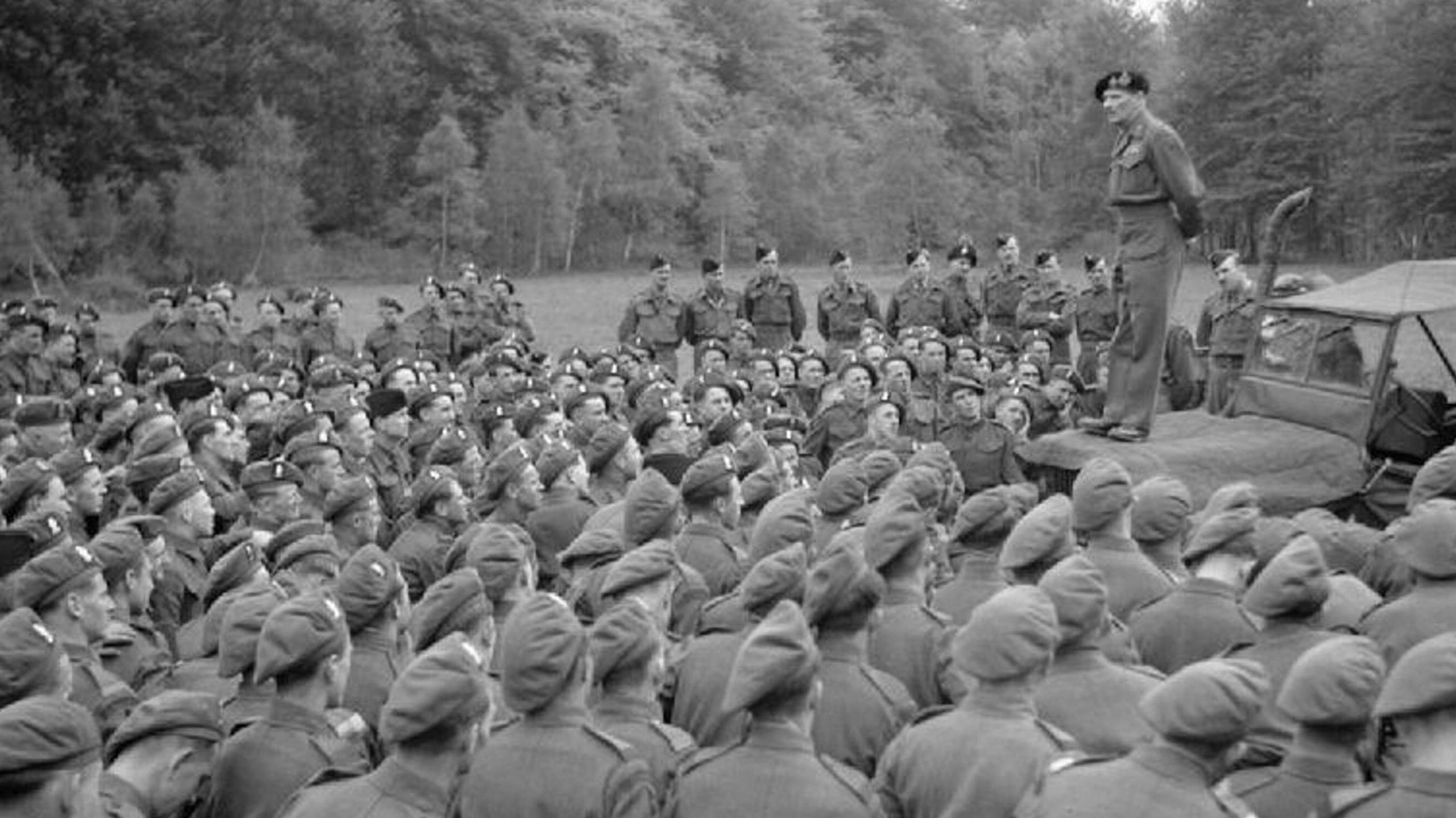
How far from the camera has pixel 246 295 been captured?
30.9m

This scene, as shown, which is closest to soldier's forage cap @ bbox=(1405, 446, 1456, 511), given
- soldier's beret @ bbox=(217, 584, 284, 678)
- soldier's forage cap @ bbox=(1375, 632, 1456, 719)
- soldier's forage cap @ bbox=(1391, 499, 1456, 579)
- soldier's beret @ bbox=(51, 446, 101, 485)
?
soldier's forage cap @ bbox=(1391, 499, 1456, 579)

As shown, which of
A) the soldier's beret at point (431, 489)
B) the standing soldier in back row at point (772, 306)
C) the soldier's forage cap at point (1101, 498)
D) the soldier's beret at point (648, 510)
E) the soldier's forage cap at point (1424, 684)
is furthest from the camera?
the standing soldier in back row at point (772, 306)

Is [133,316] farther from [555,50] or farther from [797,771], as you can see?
[797,771]

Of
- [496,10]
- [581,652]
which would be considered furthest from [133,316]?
[581,652]

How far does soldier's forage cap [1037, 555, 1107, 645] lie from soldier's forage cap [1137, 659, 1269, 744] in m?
1.02

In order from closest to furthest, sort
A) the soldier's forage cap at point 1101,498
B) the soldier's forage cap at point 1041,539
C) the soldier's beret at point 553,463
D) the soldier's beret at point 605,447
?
the soldier's forage cap at point 1041,539
the soldier's forage cap at point 1101,498
the soldier's beret at point 553,463
the soldier's beret at point 605,447

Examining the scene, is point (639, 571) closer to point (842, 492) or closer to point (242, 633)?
point (242, 633)

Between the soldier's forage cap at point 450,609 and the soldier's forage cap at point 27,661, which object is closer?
the soldier's forage cap at point 27,661

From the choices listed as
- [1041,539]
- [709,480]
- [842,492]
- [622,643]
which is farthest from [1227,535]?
[709,480]

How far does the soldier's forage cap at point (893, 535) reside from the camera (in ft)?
20.8

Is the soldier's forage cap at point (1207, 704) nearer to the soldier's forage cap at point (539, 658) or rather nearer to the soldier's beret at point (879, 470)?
the soldier's forage cap at point (539, 658)

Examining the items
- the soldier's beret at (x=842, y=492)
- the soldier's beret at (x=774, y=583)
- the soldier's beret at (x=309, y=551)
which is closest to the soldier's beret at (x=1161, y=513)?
the soldier's beret at (x=842, y=492)

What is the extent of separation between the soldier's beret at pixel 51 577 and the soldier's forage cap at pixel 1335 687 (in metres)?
4.31

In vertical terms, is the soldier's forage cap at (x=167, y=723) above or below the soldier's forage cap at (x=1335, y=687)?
below
